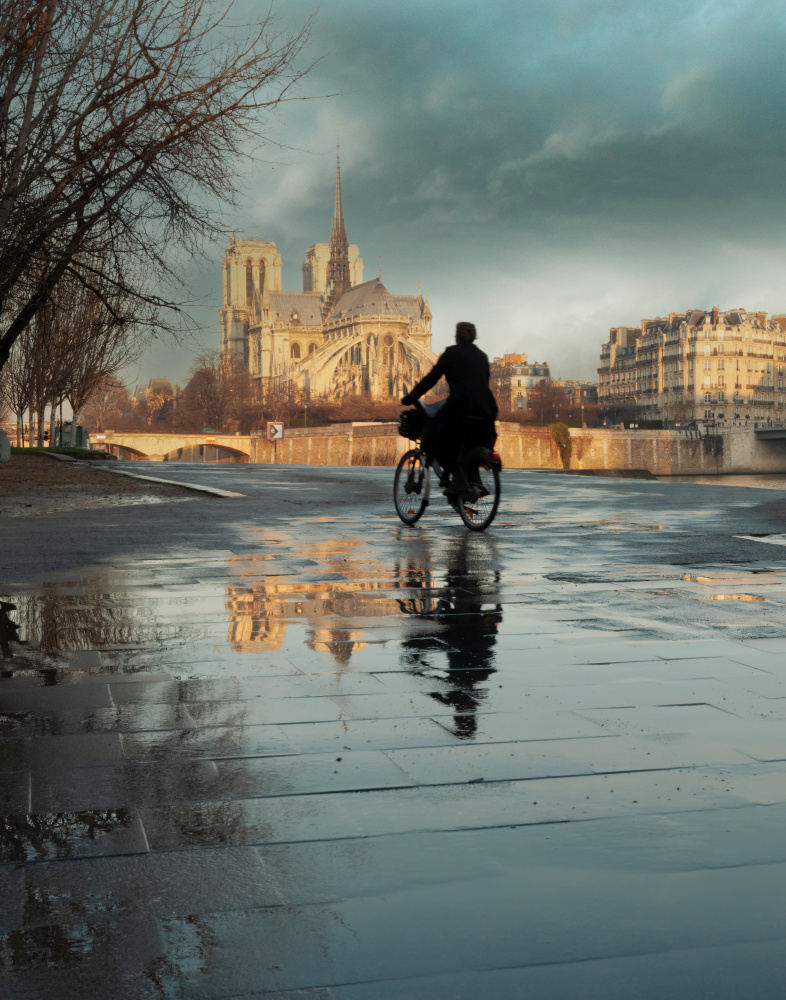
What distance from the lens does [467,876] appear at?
7.34ft

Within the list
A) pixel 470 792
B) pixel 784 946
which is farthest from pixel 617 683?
pixel 784 946

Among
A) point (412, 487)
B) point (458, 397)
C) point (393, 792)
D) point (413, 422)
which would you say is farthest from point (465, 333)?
point (393, 792)

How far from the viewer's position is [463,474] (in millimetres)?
9867

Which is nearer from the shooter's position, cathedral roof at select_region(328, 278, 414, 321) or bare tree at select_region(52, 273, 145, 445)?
bare tree at select_region(52, 273, 145, 445)

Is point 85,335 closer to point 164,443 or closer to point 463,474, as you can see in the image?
point 463,474

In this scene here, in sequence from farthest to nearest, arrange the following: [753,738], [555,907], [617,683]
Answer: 1. [617,683]
2. [753,738]
3. [555,907]

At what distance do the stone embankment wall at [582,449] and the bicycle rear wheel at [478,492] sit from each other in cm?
8022

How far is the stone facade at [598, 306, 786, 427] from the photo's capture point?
150 m

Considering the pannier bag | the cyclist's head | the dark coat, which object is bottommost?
the pannier bag

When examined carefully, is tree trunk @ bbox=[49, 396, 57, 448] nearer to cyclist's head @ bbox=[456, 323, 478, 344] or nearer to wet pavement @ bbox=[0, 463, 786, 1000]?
cyclist's head @ bbox=[456, 323, 478, 344]

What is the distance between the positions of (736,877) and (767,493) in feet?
44.9

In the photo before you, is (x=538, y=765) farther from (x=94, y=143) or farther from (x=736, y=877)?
(x=94, y=143)

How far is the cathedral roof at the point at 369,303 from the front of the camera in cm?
17488

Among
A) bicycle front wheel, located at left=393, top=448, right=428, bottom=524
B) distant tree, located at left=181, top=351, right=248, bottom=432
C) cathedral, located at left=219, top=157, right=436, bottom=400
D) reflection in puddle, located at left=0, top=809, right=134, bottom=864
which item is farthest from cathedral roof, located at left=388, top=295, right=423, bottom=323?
reflection in puddle, located at left=0, top=809, right=134, bottom=864
